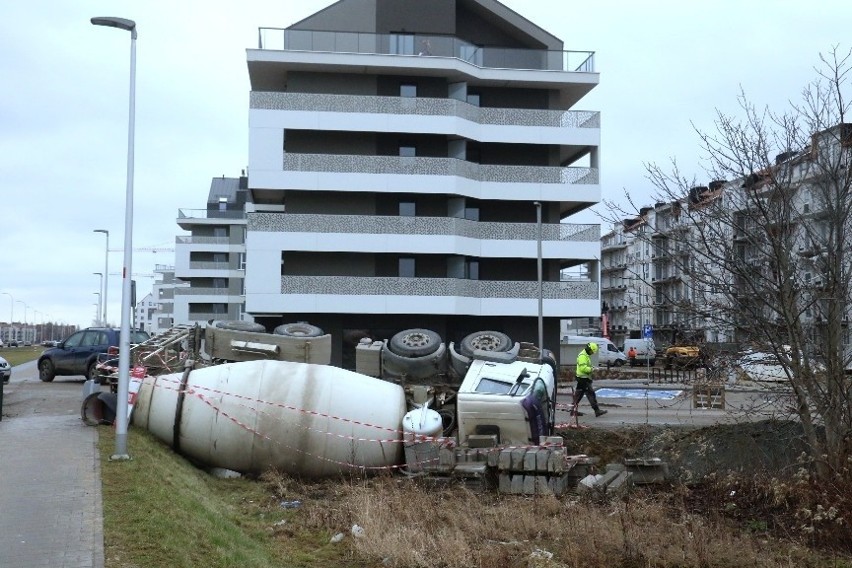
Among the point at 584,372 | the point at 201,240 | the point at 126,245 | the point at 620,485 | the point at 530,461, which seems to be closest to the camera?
the point at 126,245

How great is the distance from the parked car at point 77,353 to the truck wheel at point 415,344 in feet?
36.4

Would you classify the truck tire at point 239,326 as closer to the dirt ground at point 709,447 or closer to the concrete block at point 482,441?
the concrete block at point 482,441

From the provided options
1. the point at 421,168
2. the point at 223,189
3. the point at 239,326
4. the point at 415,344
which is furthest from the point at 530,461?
the point at 223,189

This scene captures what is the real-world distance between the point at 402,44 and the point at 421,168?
6.50 m

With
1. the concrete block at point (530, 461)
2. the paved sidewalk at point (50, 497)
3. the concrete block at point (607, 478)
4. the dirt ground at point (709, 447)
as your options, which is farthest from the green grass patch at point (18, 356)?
the concrete block at point (607, 478)

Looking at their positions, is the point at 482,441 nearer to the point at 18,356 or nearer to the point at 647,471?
the point at 647,471

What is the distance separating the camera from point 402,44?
41.8m

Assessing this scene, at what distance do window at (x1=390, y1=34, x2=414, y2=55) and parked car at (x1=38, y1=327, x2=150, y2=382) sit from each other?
2111 centimetres

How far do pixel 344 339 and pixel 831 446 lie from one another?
1189 inches

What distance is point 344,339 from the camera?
135 ft

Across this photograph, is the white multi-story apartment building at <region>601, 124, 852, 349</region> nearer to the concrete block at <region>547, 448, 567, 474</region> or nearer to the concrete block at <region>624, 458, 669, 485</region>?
the concrete block at <region>624, 458, 669, 485</region>

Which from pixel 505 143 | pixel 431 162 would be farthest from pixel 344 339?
pixel 505 143

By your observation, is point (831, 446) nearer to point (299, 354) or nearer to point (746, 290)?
point (746, 290)

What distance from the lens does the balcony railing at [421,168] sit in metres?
40.1
